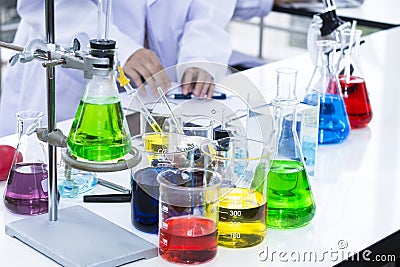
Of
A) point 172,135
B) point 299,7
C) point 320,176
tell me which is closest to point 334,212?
point 320,176

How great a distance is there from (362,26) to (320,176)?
150 centimetres

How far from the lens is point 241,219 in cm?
115

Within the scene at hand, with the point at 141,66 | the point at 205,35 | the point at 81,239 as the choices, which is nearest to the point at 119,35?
the point at 141,66

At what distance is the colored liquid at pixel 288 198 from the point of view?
4.03 ft

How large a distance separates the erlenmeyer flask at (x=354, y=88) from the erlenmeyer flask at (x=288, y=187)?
0.47m

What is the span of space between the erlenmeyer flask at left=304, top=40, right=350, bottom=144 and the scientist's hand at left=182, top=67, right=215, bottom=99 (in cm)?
20

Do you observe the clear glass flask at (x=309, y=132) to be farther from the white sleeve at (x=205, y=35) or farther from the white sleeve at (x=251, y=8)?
the white sleeve at (x=251, y=8)

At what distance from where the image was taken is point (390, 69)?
2139mm

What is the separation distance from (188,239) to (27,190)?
30cm

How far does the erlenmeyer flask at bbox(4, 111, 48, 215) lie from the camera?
124 cm

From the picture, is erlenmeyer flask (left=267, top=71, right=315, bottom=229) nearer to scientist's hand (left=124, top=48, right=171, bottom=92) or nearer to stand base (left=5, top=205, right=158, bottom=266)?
stand base (left=5, top=205, right=158, bottom=266)

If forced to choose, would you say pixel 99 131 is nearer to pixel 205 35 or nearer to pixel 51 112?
pixel 51 112

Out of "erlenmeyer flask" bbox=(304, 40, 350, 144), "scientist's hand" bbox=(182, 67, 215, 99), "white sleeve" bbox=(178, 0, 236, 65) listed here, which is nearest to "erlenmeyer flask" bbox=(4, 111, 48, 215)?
"scientist's hand" bbox=(182, 67, 215, 99)

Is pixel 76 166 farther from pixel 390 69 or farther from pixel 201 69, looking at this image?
pixel 390 69
